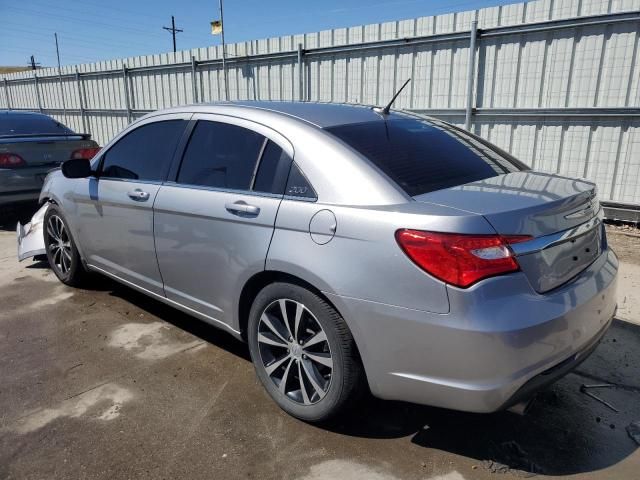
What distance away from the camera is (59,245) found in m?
4.75

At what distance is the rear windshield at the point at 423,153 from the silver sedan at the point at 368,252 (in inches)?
0.5

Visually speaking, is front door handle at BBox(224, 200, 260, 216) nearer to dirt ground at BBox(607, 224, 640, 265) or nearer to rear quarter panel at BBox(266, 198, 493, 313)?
rear quarter panel at BBox(266, 198, 493, 313)

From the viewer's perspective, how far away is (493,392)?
6.68 ft

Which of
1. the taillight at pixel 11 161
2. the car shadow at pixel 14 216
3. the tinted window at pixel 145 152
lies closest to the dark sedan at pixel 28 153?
the taillight at pixel 11 161

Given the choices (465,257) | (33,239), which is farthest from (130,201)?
(465,257)

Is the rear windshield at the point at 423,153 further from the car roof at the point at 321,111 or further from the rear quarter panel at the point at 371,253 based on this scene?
the rear quarter panel at the point at 371,253

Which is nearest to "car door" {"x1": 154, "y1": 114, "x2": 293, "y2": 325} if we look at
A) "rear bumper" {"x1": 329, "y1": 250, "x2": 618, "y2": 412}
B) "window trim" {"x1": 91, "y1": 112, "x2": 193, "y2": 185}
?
"window trim" {"x1": 91, "y1": 112, "x2": 193, "y2": 185}

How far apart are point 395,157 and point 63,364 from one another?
8.57 ft

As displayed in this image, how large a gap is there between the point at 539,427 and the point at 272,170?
198cm

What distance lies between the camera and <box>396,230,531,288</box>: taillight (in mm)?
2010

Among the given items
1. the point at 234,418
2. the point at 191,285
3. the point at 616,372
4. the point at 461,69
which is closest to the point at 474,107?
the point at 461,69

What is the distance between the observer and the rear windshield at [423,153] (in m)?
2.49

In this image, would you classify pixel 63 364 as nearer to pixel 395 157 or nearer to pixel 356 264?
pixel 356 264

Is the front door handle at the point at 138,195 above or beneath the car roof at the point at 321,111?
beneath
